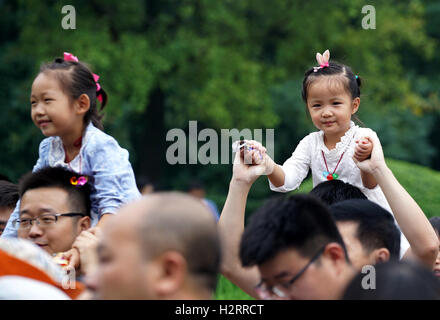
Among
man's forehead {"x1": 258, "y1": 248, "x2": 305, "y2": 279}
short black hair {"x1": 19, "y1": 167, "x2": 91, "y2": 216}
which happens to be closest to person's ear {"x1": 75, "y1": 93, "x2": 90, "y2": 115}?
short black hair {"x1": 19, "y1": 167, "x2": 91, "y2": 216}

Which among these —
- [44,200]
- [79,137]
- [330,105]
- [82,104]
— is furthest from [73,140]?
[330,105]

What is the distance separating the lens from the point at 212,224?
205cm

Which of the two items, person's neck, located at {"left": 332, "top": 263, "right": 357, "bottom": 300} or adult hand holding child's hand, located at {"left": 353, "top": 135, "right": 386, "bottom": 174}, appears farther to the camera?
adult hand holding child's hand, located at {"left": 353, "top": 135, "right": 386, "bottom": 174}

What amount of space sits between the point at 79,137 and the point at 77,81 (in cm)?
33

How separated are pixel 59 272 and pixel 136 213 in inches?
28.5

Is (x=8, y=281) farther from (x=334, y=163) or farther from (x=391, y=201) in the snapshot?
(x=334, y=163)

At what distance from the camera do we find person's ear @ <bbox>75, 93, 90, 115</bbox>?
154 inches

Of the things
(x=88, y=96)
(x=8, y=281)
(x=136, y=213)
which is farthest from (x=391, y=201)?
(x=88, y=96)

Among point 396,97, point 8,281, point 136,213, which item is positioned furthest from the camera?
point 396,97

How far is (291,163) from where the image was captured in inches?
159

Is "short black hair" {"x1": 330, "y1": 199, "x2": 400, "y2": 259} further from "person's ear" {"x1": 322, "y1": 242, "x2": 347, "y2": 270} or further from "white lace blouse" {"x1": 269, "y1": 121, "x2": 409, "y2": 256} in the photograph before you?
"white lace blouse" {"x1": 269, "y1": 121, "x2": 409, "y2": 256}

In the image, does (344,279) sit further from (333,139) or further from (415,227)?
(333,139)

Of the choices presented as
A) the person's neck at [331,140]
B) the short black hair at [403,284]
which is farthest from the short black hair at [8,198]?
the short black hair at [403,284]

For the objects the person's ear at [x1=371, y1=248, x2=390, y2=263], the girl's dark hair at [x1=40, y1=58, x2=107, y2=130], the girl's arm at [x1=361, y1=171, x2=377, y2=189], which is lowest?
the person's ear at [x1=371, y1=248, x2=390, y2=263]
